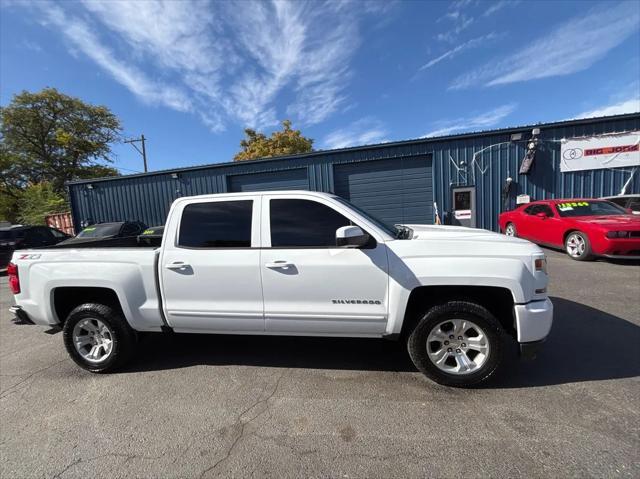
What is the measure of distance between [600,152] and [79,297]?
15328 mm

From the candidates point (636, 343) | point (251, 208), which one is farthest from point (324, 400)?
point (636, 343)

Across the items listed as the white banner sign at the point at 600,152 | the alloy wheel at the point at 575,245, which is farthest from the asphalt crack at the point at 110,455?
the white banner sign at the point at 600,152

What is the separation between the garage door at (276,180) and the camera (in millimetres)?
13797

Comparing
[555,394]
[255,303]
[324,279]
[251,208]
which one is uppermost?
[251,208]

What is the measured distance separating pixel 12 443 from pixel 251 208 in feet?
8.35

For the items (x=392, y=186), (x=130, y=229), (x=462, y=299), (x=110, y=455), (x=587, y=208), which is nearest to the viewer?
(x=110, y=455)

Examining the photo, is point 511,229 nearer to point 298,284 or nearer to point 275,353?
point 275,353

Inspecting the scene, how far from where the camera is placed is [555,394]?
251 cm

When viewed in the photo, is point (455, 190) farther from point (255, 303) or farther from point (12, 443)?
point (12, 443)

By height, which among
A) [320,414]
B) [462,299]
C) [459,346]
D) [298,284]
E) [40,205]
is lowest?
[320,414]

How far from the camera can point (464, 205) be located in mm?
12328

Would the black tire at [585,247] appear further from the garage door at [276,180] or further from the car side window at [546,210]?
the garage door at [276,180]

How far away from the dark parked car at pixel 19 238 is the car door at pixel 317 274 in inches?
467

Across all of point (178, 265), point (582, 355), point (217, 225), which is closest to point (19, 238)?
point (178, 265)
